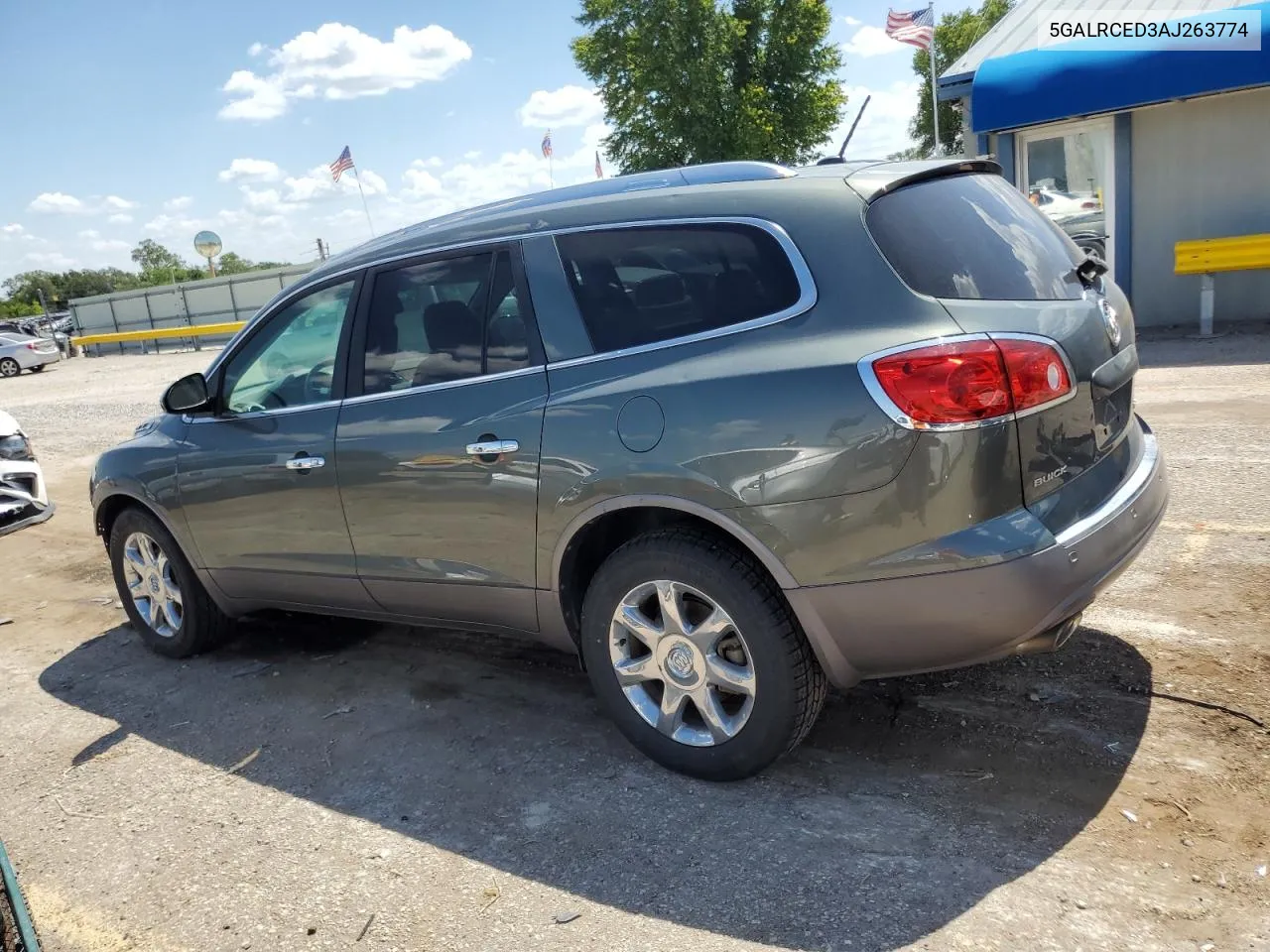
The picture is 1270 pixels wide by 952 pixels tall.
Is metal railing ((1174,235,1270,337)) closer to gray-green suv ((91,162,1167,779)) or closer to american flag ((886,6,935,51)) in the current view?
gray-green suv ((91,162,1167,779))

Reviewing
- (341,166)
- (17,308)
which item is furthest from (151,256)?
(341,166)

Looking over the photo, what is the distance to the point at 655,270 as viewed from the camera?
330 cm

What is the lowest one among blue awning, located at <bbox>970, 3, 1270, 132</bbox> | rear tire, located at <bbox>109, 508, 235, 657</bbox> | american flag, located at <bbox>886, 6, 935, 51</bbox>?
rear tire, located at <bbox>109, 508, 235, 657</bbox>

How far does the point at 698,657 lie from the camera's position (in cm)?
320

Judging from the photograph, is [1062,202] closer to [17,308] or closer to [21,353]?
[21,353]

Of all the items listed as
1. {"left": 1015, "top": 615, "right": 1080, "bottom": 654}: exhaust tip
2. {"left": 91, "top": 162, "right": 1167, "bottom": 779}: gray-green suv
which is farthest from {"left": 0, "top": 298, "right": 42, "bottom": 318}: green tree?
{"left": 1015, "top": 615, "right": 1080, "bottom": 654}: exhaust tip

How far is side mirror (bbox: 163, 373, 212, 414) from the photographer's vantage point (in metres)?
4.57

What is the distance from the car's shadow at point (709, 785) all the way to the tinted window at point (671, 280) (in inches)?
58.8

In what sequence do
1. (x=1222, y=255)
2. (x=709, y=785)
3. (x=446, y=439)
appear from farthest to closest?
(x=1222, y=255) → (x=446, y=439) → (x=709, y=785)

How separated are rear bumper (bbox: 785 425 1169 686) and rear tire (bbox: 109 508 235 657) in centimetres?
326

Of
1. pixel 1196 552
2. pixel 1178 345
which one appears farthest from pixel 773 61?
pixel 1196 552

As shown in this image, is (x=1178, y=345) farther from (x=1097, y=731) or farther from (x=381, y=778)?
(x=381, y=778)

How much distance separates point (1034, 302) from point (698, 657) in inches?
58.0

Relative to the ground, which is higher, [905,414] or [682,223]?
[682,223]
